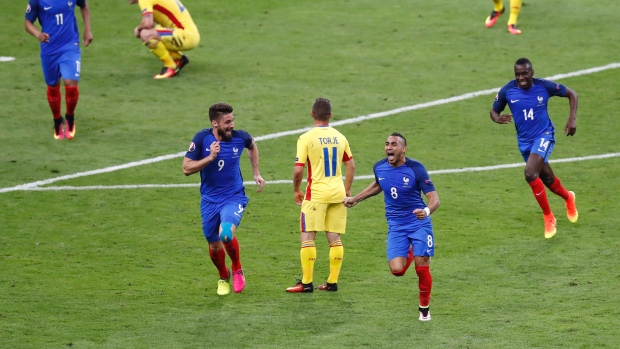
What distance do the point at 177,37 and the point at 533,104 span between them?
29.5 feet

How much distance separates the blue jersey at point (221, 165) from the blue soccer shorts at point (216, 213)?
7cm

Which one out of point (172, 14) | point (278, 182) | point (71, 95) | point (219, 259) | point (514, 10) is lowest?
point (278, 182)

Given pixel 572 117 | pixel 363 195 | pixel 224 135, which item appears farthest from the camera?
pixel 572 117

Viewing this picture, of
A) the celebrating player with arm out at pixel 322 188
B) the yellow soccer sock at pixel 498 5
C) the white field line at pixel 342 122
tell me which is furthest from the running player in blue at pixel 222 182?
the yellow soccer sock at pixel 498 5

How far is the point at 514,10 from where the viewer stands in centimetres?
2331

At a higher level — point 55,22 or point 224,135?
point 224,135

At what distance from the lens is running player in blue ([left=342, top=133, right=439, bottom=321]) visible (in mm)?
11273

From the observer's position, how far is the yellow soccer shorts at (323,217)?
40.0ft

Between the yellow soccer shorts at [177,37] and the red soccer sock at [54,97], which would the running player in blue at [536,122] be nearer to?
the red soccer sock at [54,97]

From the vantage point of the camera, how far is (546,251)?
531 inches

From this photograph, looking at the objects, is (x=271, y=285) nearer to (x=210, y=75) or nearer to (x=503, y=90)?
(x=503, y=90)

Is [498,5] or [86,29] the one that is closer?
[86,29]

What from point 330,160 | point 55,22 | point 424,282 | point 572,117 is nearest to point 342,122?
point 55,22

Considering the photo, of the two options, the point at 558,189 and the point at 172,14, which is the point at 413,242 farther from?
the point at 172,14
